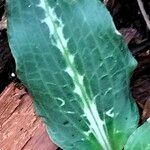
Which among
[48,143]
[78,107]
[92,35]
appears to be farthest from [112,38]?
[48,143]

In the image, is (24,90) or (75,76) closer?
(75,76)

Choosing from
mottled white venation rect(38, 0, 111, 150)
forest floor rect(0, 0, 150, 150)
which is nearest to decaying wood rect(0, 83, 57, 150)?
forest floor rect(0, 0, 150, 150)

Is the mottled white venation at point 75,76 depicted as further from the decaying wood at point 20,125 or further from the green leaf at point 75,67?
the decaying wood at point 20,125

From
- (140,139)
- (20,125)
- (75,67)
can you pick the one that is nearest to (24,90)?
(20,125)

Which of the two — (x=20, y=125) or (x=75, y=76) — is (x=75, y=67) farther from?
(x=20, y=125)

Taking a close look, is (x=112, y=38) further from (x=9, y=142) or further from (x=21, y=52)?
(x=9, y=142)

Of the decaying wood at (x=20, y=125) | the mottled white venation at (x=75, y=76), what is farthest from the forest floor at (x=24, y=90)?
the mottled white venation at (x=75, y=76)
